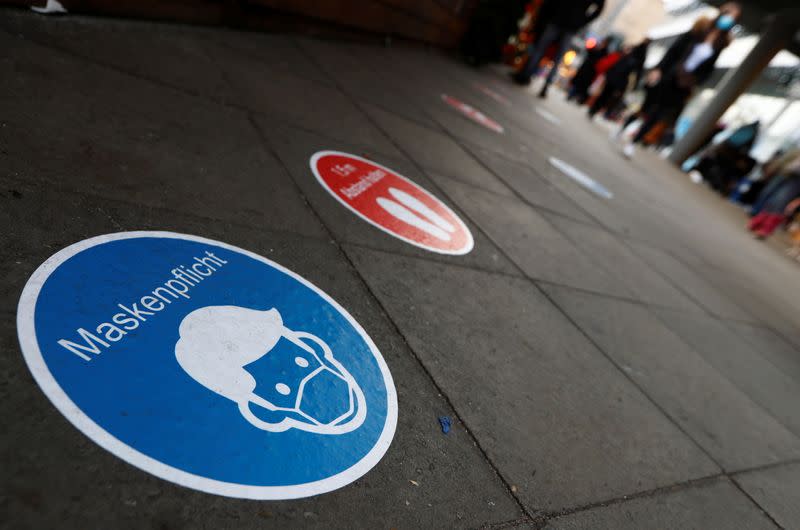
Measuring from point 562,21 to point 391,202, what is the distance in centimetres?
940

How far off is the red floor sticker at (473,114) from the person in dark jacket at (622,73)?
911 centimetres

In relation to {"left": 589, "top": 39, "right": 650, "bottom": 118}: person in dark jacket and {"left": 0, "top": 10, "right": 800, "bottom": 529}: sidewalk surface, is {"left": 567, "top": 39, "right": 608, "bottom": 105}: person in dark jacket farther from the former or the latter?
{"left": 0, "top": 10, "right": 800, "bottom": 529}: sidewalk surface

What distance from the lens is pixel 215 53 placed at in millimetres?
3600

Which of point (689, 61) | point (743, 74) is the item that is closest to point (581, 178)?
point (689, 61)

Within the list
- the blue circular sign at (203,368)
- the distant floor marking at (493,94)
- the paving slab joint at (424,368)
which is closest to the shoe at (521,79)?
the distant floor marking at (493,94)

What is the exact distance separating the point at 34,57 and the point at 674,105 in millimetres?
15068

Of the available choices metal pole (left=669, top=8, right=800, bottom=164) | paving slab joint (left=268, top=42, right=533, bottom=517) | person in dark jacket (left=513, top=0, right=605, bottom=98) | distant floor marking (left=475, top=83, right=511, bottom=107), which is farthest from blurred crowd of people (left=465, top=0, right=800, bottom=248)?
paving slab joint (left=268, top=42, right=533, bottom=517)

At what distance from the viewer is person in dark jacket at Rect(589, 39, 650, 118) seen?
515 inches

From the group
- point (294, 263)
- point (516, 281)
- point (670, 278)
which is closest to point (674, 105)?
point (670, 278)

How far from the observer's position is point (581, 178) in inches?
263

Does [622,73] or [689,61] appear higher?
[689,61]

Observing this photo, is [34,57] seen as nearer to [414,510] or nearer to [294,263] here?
[294,263]

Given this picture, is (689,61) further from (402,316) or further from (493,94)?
→ (402,316)

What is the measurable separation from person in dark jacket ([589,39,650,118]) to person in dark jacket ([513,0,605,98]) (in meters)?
3.45
